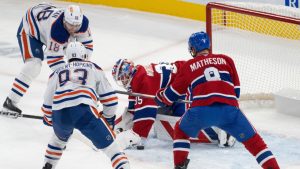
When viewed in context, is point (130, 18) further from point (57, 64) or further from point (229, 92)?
point (229, 92)

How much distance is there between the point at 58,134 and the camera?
182 inches

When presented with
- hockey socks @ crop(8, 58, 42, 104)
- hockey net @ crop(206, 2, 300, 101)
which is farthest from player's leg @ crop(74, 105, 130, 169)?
hockey net @ crop(206, 2, 300, 101)

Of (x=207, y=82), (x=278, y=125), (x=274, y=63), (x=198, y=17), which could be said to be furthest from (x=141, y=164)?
(x=198, y=17)

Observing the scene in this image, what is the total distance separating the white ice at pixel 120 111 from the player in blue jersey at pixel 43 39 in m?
0.22

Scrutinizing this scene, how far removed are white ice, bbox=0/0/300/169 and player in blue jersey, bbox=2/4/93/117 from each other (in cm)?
22

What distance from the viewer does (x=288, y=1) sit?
24.9 feet

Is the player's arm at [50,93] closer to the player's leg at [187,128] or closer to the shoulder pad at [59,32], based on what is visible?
the player's leg at [187,128]

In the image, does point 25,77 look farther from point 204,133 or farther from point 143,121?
point 204,133

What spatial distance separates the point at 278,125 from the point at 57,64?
1.51 m

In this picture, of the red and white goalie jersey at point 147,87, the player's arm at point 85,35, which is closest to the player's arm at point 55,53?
the player's arm at point 85,35

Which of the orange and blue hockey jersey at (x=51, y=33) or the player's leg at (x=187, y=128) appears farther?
the orange and blue hockey jersey at (x=51, y=33)

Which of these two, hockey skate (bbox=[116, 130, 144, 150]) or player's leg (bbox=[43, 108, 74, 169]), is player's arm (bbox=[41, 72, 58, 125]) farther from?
hockey skate (bbox=[116, 130, 144, 150])

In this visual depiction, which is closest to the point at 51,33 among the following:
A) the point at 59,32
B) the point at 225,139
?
the point at 59,32

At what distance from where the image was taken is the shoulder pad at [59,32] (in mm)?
5617
